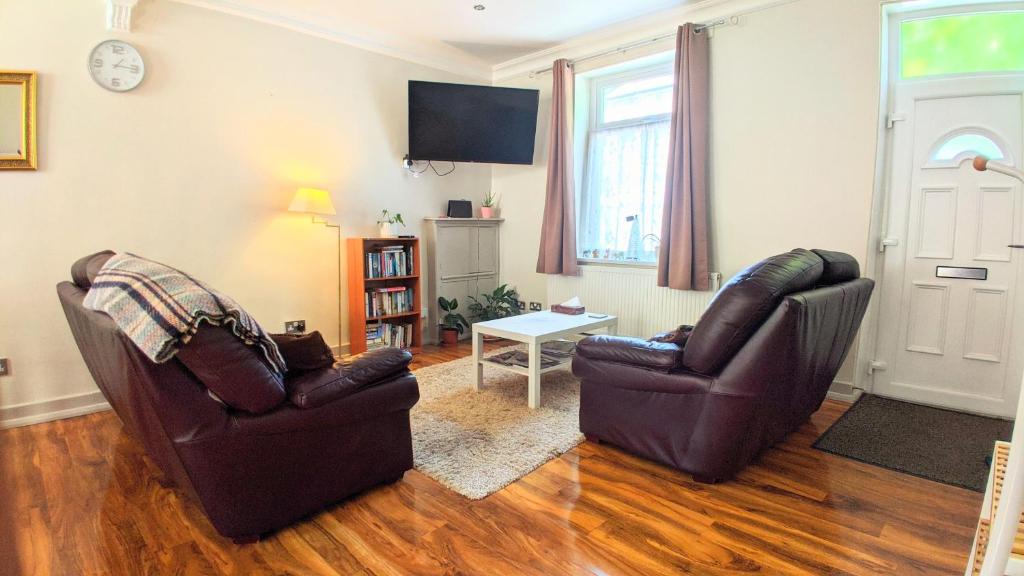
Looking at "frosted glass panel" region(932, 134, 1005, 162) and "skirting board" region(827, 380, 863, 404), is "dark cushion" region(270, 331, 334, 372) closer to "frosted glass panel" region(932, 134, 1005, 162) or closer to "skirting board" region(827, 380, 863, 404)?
"skirting board" region(827, 380, 863, 404)

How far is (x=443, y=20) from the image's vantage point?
4242 millimetres

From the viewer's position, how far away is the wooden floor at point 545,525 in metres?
1.79

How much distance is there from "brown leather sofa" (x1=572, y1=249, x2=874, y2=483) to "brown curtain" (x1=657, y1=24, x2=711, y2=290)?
134 cm

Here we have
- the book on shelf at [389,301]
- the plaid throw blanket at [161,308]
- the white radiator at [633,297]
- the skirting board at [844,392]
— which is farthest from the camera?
the book on shelf at [389,301]

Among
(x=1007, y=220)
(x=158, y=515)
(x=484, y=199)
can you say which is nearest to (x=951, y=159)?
(x=1007, y=220)

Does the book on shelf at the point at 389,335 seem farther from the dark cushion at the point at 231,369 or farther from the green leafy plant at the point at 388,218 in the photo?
the dark cushion at the point at 231,369

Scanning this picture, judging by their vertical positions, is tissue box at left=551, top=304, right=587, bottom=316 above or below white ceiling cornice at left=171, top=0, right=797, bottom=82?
below

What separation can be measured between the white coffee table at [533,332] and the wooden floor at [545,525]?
0.76 m

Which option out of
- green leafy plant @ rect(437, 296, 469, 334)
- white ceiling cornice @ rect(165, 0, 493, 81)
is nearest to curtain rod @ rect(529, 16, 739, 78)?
white ceiling cornice @ rect(165, 0, 493, 81)

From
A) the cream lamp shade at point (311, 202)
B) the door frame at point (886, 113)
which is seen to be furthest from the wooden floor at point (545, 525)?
the cream lamp shade at point (311, 202)

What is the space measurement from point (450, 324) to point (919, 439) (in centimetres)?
357

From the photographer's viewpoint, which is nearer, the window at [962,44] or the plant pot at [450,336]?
the window at [962,44]

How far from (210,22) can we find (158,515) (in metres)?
3.16

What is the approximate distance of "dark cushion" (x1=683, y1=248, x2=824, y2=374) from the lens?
2.09 meters
